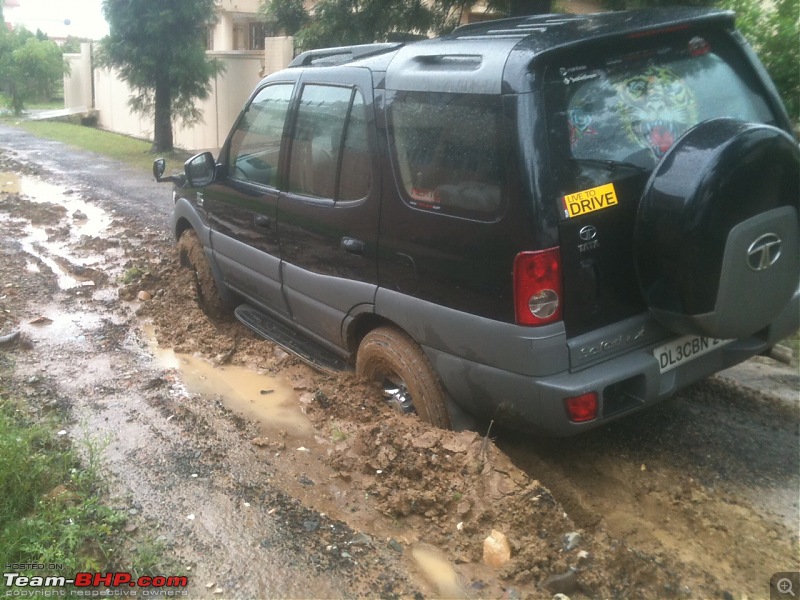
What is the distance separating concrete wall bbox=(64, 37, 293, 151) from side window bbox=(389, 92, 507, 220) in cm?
1051

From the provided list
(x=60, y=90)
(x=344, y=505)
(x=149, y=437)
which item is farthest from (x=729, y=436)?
(x=60, y=90)

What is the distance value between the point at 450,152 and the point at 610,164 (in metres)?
0.70

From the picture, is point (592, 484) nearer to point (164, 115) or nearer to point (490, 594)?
point (490, 594)

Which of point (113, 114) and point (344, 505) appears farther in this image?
point (113, 114)

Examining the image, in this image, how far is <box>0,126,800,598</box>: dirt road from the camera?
3197 millimetres

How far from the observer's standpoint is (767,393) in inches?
192

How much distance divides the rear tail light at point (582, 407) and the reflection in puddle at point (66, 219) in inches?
206

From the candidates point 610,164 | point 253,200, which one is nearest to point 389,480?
point 610,164

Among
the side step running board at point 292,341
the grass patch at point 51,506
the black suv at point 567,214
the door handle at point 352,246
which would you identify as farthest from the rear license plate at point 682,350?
the grass patch at point 51,506

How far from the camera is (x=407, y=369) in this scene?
157 inches

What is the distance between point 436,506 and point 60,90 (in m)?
38.1

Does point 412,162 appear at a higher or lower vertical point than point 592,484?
higher

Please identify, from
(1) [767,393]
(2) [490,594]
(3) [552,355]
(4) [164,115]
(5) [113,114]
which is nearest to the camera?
(2) [490,594]

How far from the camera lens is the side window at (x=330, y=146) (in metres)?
4.27
